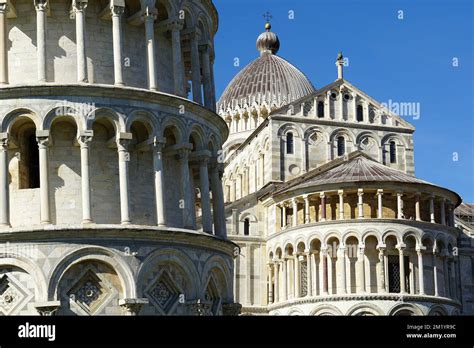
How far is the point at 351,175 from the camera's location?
55.9m

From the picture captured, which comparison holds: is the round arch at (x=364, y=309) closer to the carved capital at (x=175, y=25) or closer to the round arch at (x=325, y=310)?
the round arch at (x=325, y=310)

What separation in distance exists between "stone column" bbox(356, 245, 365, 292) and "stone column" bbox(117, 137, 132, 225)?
2400cm

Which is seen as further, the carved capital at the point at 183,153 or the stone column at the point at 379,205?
the stone column at the point at 379,205

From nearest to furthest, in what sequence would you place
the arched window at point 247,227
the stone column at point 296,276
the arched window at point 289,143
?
the stone column at point 296,276
the arched window at point 247,227
the arched window at point 289,143

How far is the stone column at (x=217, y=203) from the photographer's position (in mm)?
35812

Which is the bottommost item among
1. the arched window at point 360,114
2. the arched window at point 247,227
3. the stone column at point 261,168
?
the arched window at point 247,227

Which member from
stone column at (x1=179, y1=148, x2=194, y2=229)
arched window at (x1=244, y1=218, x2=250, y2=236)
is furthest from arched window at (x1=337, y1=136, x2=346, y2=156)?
stone column at (x1=179, y1=148, x2=194, y2=229)

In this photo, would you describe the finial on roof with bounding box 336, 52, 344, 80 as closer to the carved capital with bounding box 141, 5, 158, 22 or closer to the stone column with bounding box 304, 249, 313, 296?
the stone column with bounding box 304, 249, 313, 296

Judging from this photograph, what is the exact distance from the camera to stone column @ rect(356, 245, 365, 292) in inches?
2119

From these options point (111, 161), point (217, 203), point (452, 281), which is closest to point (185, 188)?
point (111, 161)

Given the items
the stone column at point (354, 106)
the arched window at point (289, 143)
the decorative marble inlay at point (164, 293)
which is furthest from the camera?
the stone column at point (354, 106)

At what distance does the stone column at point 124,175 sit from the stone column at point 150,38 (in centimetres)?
223

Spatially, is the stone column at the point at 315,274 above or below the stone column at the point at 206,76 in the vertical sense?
below

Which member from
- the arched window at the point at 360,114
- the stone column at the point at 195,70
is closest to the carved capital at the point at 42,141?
the stone column at the point at 195,70
